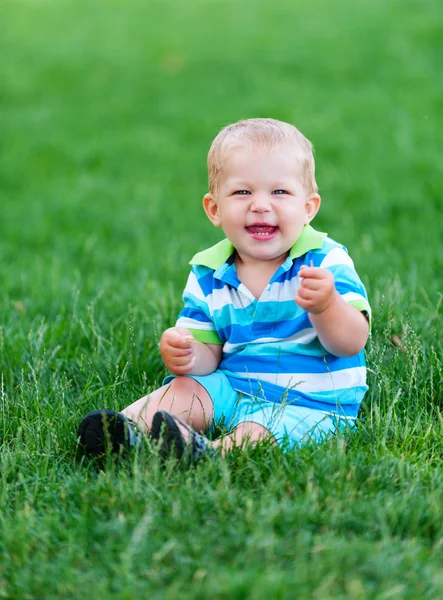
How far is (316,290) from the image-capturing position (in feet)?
9.00

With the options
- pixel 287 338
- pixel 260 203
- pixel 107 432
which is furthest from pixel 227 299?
pixel 107 432

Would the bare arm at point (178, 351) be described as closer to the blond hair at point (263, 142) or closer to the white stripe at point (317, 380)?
the white stripe at point (317, 380)

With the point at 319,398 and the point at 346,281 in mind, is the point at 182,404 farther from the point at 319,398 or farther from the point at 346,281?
the point at 346,281

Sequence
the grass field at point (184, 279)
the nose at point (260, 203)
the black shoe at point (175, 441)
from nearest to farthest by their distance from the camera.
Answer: the grass field at point (184, 279) → the black shoe at point (175, 441) → the nose at point (260, 203)

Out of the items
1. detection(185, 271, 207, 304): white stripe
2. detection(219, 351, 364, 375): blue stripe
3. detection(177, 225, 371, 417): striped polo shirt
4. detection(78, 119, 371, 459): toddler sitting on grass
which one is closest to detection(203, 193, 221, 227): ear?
detection(78, 119, 371, 459): toddler sitting on grass

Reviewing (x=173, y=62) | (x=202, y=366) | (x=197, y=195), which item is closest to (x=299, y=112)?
(x=197, y=195)

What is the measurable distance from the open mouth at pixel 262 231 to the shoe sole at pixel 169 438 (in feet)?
2.46

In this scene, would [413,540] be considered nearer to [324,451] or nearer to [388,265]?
[324,451]

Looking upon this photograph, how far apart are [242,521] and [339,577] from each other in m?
0.34

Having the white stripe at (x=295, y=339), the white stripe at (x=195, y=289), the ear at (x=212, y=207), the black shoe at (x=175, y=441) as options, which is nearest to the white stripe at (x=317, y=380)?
the white stripe at (x=295, y=339)

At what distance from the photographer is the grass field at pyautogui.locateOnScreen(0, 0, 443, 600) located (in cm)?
215

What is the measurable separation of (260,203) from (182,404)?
2.46ft

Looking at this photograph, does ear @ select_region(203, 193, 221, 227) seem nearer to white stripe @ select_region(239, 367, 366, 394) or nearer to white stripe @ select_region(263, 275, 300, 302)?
white stripe @ select_region(263, 275, 300, 302)

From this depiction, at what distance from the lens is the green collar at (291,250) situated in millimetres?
3100
